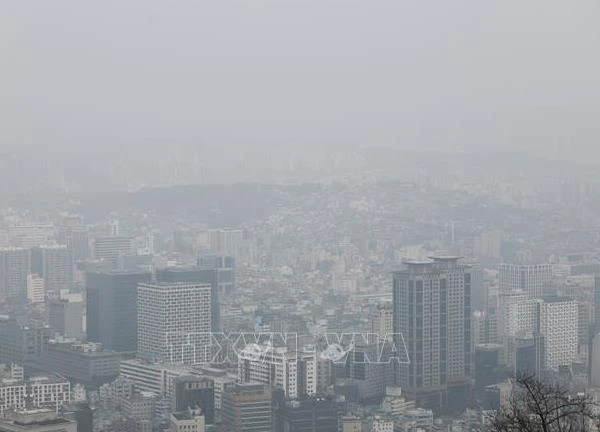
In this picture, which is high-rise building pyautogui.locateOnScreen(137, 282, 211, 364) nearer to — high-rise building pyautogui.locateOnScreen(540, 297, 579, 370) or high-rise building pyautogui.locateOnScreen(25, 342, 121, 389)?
high-rise building pyautogui.locateOnScreen(25, 342, 121, 389)

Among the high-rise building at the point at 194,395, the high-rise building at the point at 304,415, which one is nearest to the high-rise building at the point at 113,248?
the high-rise building at the point at 194,395

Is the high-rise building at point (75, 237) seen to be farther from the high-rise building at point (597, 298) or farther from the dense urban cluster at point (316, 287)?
the high-rise building at point (597, 298)

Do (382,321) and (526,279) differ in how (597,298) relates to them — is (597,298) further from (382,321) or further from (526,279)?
(382,321)

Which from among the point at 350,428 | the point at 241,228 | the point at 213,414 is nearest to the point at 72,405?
the point at 213,414

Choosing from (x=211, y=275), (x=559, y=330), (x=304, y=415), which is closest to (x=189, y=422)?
(x=304, y=415)

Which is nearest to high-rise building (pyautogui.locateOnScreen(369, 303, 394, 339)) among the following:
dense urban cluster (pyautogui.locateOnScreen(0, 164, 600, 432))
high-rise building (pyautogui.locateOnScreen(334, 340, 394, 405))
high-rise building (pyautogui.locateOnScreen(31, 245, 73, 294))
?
dense urban cluster (pyautogui.locateOnScreen(0, 164, 600, 432))

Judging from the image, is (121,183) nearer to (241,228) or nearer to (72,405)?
(241,228)
